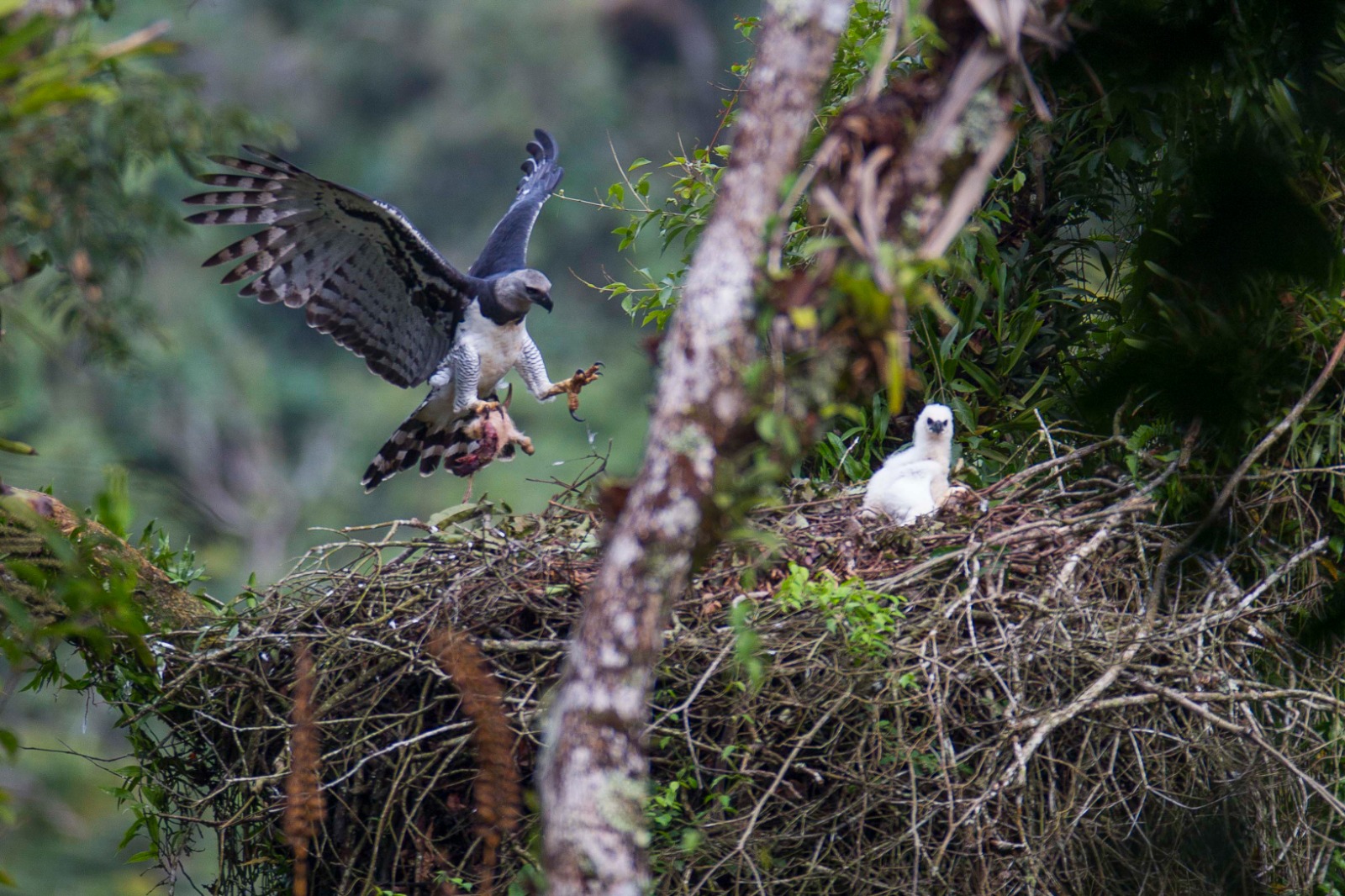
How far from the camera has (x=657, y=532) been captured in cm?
185

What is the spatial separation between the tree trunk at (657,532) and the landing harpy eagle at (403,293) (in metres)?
2.83

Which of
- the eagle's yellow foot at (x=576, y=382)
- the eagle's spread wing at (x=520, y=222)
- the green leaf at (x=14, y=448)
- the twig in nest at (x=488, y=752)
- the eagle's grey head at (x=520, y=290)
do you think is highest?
the green leaf at (x=14, y=448)

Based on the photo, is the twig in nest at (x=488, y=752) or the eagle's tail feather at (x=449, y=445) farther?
the eagle's tail feather at (x=449, y=445)

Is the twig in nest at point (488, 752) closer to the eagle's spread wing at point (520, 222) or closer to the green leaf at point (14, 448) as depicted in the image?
the green leaf at point (14, 448)

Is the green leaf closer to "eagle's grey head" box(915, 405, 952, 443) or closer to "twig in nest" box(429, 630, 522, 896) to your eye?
"twig in nest" box(429, 630, 522, 896)

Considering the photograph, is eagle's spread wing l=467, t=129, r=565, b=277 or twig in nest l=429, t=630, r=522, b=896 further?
eagle's spread wing l=467, t=129, r=565, b=277

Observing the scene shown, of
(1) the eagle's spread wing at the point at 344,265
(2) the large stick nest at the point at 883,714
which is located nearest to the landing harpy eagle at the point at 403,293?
(1) the eagle's spread wing at the point at 344,265

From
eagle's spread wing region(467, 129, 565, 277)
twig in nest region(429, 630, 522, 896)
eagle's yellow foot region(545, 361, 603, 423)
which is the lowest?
eagle's yellow foot region(545, 361, 603, 423)

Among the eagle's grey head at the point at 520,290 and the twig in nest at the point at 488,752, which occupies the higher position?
the eagle's grey head at the point at 520,290

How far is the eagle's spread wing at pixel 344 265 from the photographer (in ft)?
15.3

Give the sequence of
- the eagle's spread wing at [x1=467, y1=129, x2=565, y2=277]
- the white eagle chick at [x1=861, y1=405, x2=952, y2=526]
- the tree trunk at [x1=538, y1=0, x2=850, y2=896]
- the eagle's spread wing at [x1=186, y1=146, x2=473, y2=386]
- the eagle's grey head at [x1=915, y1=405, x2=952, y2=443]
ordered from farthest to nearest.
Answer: the eagle's spread wing at [x1=467, y1=129, x2=565, y2=277] < the eagle's spread wing at [x1=186, y1=146, x2=473, y2=386] < the eagle's grey head at [x1=915, y1=405, x2=952, y2=443] < the white eagle chick at [x1=861, y1=405, x2=952, y2=526] < the tree trunk at [x1=538, y1=0, x2=850, y2=896]

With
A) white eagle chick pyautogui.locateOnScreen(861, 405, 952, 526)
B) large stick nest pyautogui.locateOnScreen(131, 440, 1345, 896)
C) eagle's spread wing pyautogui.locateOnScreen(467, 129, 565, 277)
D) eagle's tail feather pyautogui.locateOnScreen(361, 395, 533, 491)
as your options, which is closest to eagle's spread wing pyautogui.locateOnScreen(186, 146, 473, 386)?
eagle's tail feather pyautogui.locateOnScreen(361, 395, 533, 491)

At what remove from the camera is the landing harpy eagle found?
4730 mm

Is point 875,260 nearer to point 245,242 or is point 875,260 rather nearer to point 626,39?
point 245,242
